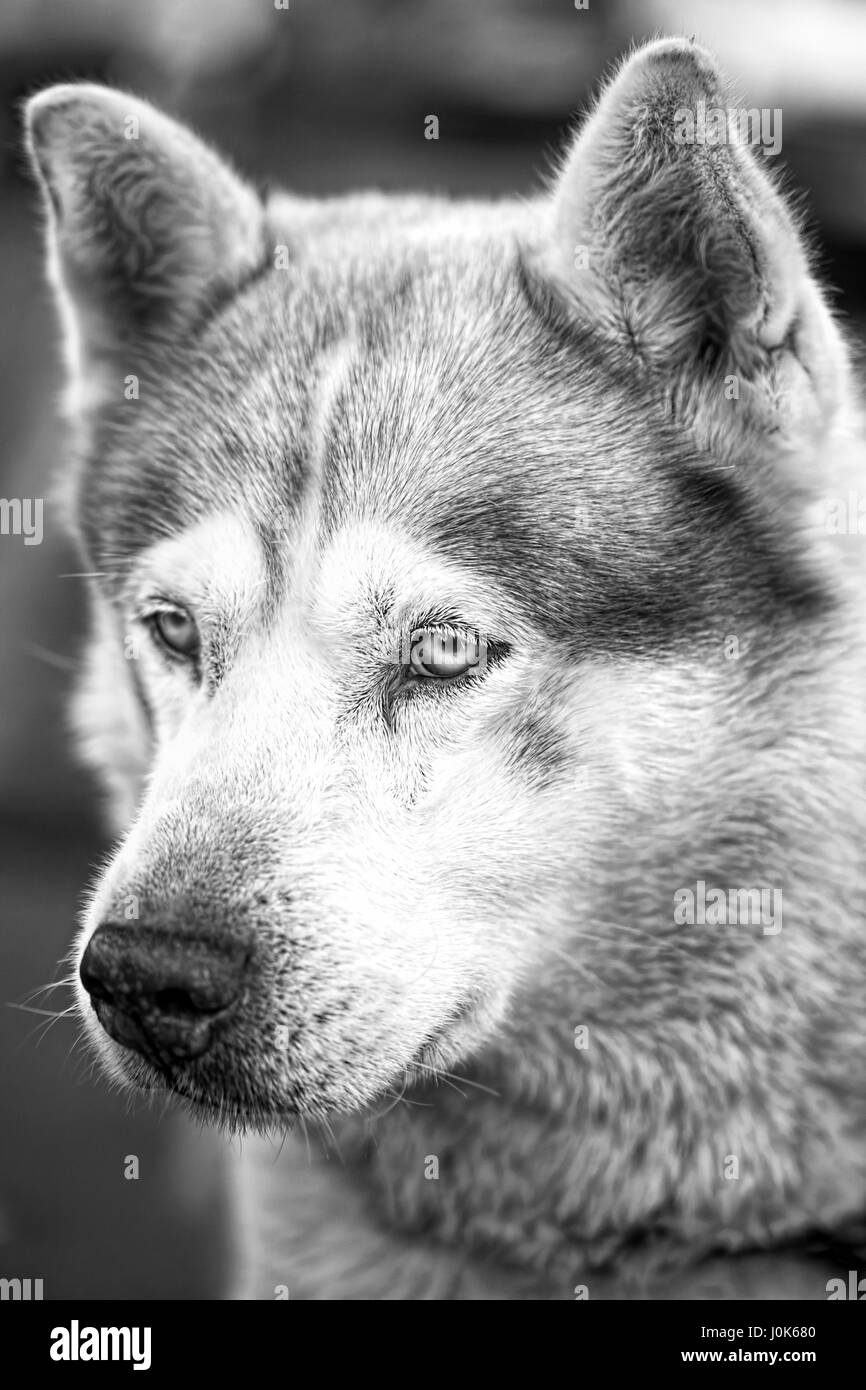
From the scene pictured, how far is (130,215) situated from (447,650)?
1.14 meters

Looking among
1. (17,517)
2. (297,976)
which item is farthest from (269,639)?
(17,517)

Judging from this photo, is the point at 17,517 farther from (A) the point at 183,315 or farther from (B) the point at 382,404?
(B) the point at 382,404

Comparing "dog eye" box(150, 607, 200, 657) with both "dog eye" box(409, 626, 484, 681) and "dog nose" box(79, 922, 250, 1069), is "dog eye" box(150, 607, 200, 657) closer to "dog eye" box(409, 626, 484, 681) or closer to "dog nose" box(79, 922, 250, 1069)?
"dog eye" box(409, 626, 484, 681)

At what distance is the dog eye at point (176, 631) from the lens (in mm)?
2326

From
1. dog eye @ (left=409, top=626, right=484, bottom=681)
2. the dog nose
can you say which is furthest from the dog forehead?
the dog nose

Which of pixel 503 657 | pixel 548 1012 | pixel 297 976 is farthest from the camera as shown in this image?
pixel 548 1012

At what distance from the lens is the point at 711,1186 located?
218 centimetres

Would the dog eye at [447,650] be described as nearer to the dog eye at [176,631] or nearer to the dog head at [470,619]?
the dog head at [470,619]

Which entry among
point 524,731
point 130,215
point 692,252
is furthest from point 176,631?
point 692,252

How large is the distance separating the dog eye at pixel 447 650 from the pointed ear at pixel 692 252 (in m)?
0.56

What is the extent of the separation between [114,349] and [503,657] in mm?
1176

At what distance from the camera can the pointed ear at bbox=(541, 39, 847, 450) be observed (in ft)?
6.32

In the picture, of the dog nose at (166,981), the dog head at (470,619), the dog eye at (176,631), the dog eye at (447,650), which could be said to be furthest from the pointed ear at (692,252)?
the dog nose at (166,981)

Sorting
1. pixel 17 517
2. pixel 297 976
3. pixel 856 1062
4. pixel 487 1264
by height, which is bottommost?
pixel 487 1264
